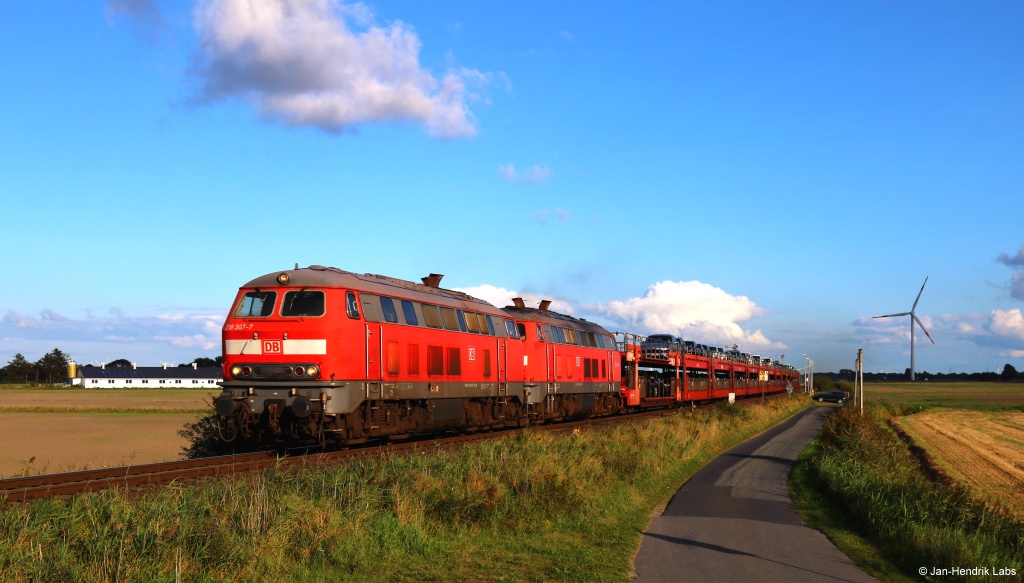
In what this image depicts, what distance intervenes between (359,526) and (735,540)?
6355 millimetres

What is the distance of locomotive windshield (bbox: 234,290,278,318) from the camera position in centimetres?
2180

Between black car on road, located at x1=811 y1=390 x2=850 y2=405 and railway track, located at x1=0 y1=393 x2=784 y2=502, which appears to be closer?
railway track, located at x1=0 y1=393 x2=784 y2=502

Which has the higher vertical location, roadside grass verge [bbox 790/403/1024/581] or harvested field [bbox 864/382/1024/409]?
roadside grass verge [bbox 790/403/1024/581]

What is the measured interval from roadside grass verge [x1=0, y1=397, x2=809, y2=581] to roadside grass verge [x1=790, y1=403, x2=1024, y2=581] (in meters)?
3.77

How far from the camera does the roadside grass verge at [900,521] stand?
13.0 meters

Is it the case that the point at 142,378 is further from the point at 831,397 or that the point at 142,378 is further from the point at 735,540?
the point at 735,540

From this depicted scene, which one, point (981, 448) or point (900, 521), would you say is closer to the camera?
point (900, 521)

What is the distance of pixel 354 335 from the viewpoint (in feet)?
71.5

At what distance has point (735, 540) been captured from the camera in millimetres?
14469

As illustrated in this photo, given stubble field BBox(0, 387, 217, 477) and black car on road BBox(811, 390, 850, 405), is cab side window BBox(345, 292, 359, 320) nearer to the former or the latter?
stubble field BBox(0, 387, 217, 477)

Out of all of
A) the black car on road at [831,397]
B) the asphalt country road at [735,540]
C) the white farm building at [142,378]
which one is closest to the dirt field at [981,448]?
the asphalt country road at [735,540]

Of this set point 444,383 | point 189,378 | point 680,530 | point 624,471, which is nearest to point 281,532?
point 680,530

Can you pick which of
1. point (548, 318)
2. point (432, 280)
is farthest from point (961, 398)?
point (432, 280)
